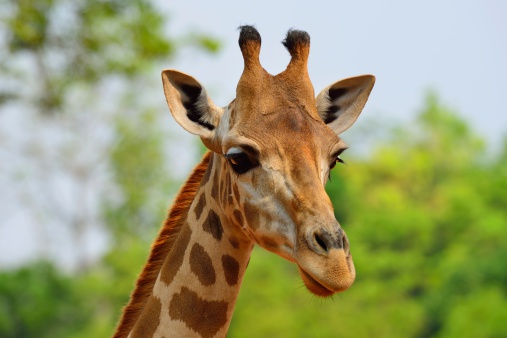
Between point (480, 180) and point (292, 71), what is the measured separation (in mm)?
83665

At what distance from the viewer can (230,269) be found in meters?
6.44

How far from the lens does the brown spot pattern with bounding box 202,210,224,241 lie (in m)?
6.52

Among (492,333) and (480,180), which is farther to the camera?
(480,180)

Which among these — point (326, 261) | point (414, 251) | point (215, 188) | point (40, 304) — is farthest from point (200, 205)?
point (414, 251)

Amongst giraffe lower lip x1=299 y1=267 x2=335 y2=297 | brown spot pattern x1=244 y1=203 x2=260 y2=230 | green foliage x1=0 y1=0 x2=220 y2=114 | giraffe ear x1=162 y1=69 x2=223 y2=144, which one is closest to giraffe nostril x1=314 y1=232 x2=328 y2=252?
giraffe lower lip x1=299 y1=267 x2=335 y2=297

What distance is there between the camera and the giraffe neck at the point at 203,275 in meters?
6.32

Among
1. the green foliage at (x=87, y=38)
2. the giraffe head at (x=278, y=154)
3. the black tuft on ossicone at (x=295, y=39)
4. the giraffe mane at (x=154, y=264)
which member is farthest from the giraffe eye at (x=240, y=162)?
the green foliage at (x=87, y=38)

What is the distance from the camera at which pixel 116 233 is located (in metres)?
59.4

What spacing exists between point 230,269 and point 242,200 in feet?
1.62

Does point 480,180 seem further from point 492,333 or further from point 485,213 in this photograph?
point 492,333

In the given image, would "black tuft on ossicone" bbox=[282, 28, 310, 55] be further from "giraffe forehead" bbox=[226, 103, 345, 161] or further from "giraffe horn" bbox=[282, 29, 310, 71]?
"giraffe forehead" bbox=[226, 103, 345, 161]

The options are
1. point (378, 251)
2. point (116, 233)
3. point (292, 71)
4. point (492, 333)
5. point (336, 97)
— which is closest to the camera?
point (292, 71)

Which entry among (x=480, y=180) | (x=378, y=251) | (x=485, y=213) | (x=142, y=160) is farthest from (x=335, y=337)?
(x=480, y=180)

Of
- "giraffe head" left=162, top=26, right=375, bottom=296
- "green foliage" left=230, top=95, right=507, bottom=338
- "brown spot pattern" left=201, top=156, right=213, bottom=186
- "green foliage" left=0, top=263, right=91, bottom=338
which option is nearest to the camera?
"giraffe head" left=162, top=26, right=375, bottom=296
